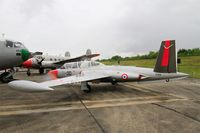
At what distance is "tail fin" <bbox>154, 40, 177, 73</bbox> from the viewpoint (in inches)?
372

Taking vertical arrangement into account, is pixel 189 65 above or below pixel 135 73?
below

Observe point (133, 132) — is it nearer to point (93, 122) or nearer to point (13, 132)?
point (93, 122)

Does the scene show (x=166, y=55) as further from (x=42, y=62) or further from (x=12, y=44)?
(x=42, y=62)

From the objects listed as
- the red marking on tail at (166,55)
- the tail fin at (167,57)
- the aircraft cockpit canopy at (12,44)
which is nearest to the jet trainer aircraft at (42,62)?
the aircraft cockpit canopy at (12,44)

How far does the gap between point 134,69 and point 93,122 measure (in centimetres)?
629

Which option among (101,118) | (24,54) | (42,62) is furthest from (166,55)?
(42,62)

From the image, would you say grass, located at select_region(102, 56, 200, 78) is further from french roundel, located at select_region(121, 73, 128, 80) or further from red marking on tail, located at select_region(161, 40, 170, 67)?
french roundel, located at select_region(121, 73, 128, 80)

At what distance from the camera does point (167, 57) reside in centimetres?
952

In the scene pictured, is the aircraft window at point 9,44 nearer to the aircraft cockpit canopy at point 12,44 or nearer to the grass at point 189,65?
the aircraft cockpit canopy at point 12,44

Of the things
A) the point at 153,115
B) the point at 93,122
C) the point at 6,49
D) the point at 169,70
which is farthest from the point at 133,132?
the point at 6,49

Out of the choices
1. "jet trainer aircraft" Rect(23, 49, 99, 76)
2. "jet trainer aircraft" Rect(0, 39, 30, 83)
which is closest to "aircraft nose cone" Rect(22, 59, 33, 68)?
"jet trainer aircraft" Rect(23, 49, 99, 76)

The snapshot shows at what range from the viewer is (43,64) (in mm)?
27844

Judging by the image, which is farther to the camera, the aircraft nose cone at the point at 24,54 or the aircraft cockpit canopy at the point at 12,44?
the aircraft nose cone at the point at 24,54

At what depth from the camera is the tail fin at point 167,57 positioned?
946 cm
